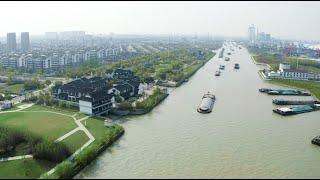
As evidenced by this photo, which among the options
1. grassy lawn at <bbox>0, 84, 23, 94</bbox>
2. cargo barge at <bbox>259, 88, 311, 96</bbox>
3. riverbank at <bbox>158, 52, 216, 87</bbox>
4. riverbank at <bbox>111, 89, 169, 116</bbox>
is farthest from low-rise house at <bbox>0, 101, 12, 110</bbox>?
cargo barge at <bbox>259, 88, 311, 96</bbox>

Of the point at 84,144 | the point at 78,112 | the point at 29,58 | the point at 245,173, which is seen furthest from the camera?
the point at 29,58

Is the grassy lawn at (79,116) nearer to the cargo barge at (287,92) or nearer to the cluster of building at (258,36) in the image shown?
the cargo barge at (287,92)

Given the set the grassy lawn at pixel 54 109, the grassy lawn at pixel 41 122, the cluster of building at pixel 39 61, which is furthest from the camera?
the cluster of building at pixel 39 61

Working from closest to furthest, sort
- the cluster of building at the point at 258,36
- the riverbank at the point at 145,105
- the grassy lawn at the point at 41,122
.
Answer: the grassy lawn at the point at 41,122 < the riverbank at the point at 145,105 < the cluster of building at the point at 258,36

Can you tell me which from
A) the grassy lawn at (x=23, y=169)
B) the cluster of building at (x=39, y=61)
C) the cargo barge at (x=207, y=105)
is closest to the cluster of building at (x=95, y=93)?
the cargo barge at (x=207, y=105)

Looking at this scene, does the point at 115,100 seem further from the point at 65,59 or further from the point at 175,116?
the point at 65,59

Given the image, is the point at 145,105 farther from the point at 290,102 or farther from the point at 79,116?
the point at 290,102

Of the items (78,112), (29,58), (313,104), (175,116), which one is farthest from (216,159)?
(29,58)
